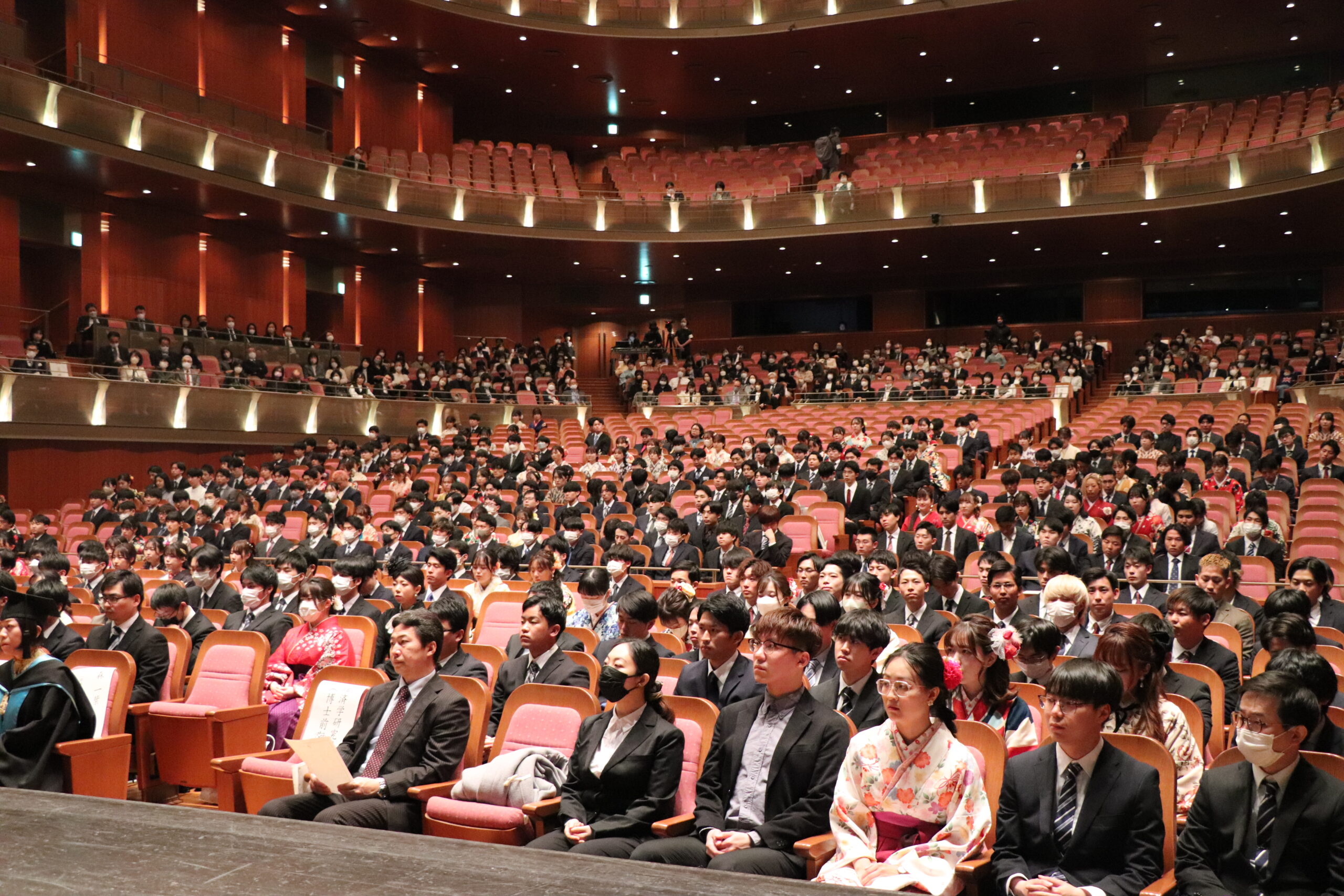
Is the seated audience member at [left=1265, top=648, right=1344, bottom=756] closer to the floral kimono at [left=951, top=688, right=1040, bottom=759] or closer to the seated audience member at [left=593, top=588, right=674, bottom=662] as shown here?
the floral kimono at [left=951, top=688, right=1040, bottom=759]

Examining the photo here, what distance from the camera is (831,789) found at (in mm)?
2854

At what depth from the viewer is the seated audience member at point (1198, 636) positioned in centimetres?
398

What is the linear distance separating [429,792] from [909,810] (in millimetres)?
1596

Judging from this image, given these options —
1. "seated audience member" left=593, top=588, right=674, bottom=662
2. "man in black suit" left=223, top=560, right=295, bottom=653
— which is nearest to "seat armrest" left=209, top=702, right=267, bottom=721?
"man in black suit" left=223, top=560, right=295, bottom=653

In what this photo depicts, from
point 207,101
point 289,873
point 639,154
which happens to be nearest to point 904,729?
point 289,873

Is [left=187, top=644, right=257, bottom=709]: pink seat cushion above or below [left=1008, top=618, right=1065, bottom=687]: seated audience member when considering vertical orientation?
below

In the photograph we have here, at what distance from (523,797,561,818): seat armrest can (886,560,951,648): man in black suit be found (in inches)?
79.0

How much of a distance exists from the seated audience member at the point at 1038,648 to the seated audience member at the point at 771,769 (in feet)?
2.66

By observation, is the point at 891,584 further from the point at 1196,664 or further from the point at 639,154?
the point at 639,154

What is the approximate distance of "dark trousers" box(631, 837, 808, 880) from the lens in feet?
8.88

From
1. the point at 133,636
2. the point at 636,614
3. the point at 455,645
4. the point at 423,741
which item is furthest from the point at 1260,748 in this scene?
the point at 133,636

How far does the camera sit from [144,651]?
4.68 meters

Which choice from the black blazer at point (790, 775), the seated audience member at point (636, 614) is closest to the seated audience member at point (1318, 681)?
the black blazer at point (790, 775)

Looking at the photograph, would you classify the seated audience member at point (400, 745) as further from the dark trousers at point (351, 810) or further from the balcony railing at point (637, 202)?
the balcony railing at point (637, 202)
